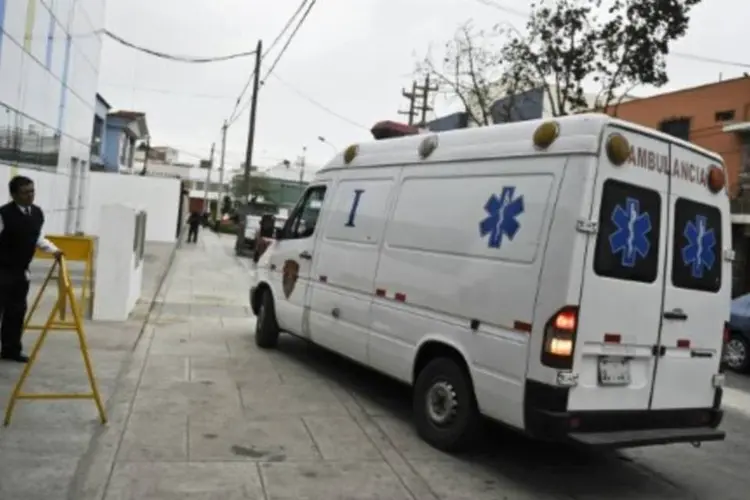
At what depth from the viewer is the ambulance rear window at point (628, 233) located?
4.60m

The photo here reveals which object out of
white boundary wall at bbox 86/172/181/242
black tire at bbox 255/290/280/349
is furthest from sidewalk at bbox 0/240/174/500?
white boundary wall at bbox 86/172/181/242

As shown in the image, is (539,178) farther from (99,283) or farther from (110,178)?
(110,178)

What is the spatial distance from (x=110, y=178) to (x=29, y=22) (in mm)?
14549

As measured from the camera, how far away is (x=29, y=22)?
1370 centimetres

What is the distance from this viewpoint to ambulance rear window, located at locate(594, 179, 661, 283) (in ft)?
15.1

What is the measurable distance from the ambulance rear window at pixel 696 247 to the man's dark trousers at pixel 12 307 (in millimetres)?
5561

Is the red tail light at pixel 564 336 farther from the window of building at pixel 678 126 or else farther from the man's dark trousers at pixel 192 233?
the man's dark trousers at pixel 192 233

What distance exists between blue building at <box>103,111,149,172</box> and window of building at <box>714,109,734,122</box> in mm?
29355

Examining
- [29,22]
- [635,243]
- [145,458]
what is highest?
[29,22]

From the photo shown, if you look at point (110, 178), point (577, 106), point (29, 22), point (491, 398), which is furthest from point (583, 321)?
point (110, 178)

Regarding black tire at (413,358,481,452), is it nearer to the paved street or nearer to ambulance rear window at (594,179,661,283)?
the paved street

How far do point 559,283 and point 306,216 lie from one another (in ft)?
13.8

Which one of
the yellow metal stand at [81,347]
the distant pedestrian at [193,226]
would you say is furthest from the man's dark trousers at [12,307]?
the distant pedestrian at [193,226]

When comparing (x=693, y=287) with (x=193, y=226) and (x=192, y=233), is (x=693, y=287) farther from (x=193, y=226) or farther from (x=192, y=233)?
(x=192, y=233)
